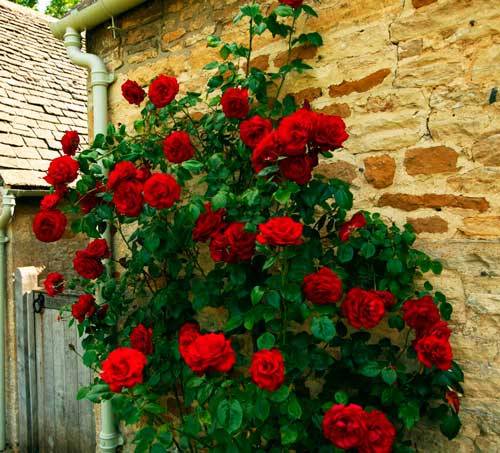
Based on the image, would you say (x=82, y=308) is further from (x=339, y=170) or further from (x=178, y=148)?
(x=339, y=170)

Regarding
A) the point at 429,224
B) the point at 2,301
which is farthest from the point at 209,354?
the point at 2,301

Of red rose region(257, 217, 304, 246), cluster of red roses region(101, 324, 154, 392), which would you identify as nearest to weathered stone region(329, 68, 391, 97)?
red rose region(257, 217, 304, 246)

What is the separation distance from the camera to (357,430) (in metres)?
1.57

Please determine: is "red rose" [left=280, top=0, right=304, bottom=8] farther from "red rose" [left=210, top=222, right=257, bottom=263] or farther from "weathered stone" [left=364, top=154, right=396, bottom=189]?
"red rose" [left=210, top=222, right=257, bottom=263]

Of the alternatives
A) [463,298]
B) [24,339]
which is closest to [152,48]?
[463,298]

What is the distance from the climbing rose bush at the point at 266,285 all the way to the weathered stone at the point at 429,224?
0.08 m

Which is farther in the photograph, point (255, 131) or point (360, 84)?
point (360, 84)

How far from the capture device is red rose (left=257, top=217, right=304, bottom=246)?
1.58 m

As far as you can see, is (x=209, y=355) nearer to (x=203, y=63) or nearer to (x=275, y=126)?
(x=275, y=126)

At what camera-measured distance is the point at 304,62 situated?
2.29 m

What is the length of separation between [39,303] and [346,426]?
3641 millimetres

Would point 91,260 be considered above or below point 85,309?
above

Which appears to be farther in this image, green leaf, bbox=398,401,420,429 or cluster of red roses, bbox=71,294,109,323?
cluster of red roses, bbox=71,294,109,323

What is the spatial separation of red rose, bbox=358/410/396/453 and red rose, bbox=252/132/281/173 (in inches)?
37.1
